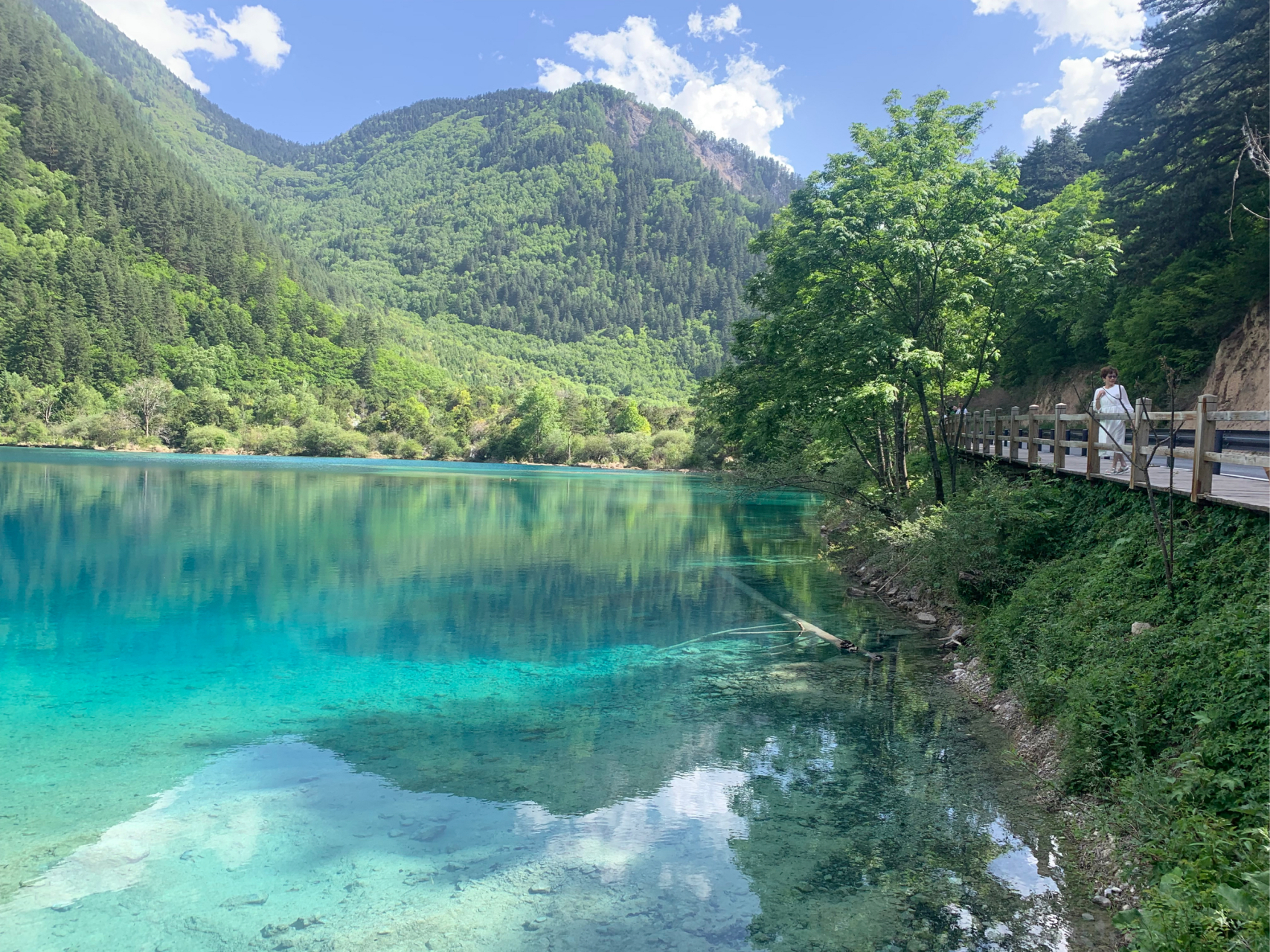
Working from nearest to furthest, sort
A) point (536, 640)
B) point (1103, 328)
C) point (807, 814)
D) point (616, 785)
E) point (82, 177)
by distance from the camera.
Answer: point (807, 814), point (616, 785), point (536, 640), point (1103, 328), point (82, 177)

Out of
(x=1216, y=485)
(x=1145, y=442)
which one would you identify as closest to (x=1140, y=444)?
(x=1145, y=442)

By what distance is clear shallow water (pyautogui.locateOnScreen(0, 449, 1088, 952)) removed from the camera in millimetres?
6809

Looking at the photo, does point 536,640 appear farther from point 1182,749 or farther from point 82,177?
point 82,177

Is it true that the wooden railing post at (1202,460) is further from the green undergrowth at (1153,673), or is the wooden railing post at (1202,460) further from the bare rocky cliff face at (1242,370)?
the bare rocky cliff face at (1242,370)

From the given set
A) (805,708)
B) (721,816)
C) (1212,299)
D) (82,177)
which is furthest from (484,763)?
(82,177)

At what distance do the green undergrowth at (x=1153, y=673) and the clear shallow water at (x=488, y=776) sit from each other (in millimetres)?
1024

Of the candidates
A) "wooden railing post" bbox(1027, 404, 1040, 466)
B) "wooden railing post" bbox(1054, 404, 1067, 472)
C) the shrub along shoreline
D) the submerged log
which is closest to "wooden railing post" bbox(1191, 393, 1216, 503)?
"wooden railing post" bbox(1054, 404, 1067, 472)

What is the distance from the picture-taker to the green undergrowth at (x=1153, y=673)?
216 inches

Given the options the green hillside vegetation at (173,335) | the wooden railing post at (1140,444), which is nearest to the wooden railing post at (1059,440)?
the wooden railing post at (1140,444)

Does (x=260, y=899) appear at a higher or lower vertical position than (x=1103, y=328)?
lower

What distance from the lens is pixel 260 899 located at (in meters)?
7.08

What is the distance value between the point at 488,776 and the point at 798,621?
9.97 meters

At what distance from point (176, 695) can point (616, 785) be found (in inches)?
310

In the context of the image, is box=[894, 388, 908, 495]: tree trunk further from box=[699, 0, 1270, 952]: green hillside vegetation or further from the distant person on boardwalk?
the distant person on boardwalk
